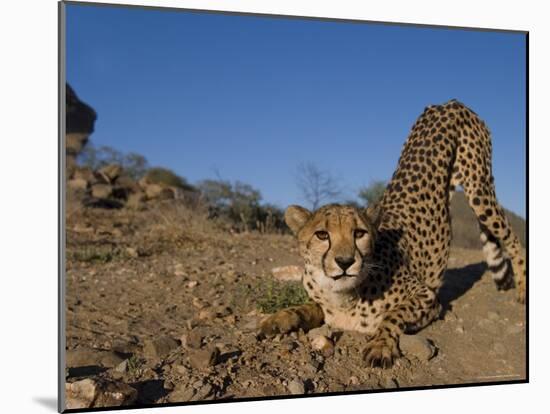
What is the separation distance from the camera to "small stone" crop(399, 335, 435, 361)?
12.2 feet

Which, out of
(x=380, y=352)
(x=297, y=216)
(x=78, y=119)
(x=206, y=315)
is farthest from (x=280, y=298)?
(x=78, y=119)

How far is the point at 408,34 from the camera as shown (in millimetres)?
4215

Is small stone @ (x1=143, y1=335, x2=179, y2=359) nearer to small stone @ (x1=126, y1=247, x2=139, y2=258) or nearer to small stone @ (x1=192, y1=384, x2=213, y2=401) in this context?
small stone @ (x1=192, y1=384, x2=213, y2=401)

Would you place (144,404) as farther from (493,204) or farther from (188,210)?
(188,210)

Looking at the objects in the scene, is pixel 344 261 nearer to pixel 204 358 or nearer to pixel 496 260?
pixel 204 358

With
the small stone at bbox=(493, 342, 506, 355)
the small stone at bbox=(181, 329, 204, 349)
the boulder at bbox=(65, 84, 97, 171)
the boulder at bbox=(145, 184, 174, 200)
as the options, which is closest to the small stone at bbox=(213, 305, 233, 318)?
the small stone at bbox=(181, 329, 204, 349)

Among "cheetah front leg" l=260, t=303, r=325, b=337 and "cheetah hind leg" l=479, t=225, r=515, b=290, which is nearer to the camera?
"cheetah front leg" l=260, t=303, r=325, b=337

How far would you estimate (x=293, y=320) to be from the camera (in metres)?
3.72

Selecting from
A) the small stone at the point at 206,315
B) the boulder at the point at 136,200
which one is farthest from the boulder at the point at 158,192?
the small stone at the point at 206,315

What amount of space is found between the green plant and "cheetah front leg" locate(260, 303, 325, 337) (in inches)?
11.7

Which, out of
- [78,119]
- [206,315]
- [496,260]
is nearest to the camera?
[206,315]

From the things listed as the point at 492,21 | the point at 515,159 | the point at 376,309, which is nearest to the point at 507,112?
the point at 515,159

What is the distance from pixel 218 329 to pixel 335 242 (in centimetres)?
87

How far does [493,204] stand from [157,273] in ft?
7.12
